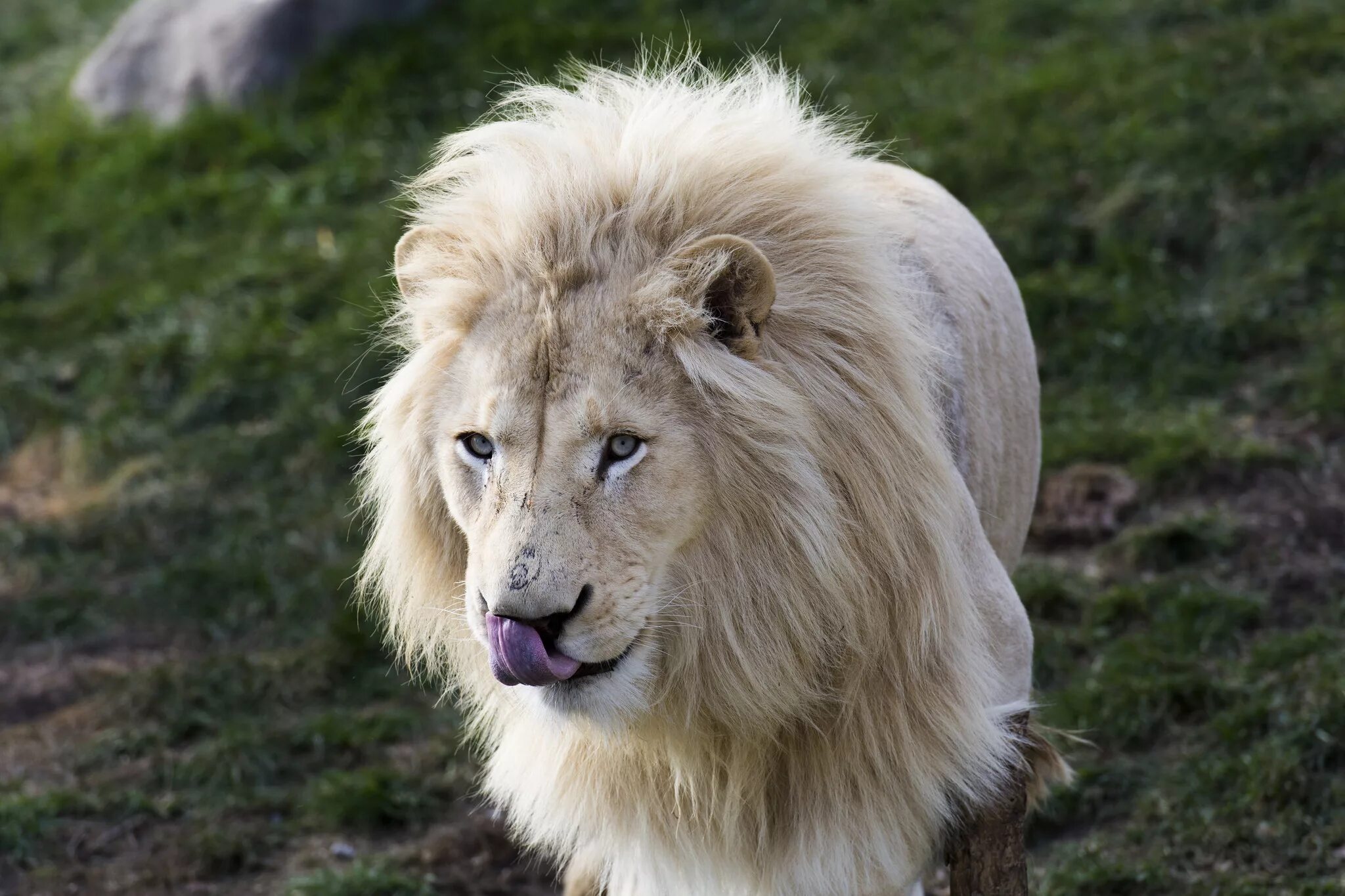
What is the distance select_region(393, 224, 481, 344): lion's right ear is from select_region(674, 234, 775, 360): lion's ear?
44cm

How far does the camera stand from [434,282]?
307 centimetres

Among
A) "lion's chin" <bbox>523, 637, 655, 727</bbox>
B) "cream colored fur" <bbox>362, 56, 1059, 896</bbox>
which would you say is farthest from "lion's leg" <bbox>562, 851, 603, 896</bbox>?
"lion's chin" <bbox>523, 637, 655, 727</bbox>

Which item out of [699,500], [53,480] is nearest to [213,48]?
[53,480]

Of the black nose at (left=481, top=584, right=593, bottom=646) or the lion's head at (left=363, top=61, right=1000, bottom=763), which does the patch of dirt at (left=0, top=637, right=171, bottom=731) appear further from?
the black nose at (left=481, top=584, right=593, bottom=646)

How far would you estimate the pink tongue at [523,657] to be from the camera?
261 cm

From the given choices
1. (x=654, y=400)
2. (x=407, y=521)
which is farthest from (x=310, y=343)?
(x=654, y=400)

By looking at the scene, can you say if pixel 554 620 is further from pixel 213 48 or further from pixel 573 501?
pixel 213 48

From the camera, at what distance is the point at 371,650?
19.6 ft

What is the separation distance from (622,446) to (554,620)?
334mm

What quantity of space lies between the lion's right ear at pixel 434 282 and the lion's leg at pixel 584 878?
1445 mm

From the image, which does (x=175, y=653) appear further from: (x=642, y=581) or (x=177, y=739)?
(x=642, y=581)

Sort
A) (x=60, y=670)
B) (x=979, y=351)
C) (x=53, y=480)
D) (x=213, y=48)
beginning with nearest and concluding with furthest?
(x=979, y=351), (x=60, y=670), (x=53, y=480), (x=213, y=48)

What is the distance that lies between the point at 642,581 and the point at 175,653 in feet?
13.1

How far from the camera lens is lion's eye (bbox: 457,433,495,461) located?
2.83 m
